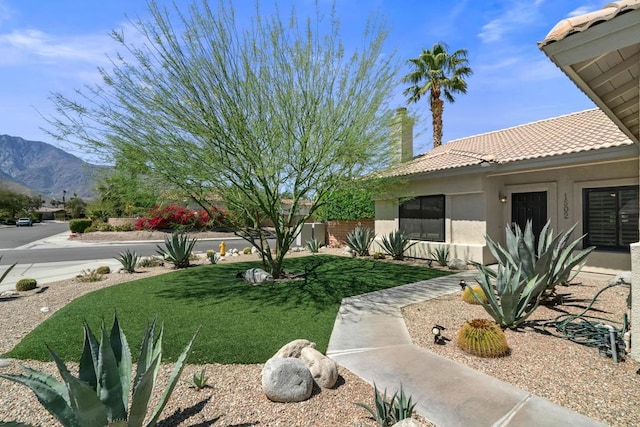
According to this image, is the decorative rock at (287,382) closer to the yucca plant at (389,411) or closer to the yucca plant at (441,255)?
the yucca plant at (389,411)

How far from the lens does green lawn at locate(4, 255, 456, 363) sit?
4.66 meters

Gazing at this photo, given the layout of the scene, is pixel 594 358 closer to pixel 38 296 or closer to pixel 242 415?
pixel 242 415

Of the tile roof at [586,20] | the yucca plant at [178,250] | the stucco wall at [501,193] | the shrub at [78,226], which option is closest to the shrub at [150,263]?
the yucca plant at [178,250]

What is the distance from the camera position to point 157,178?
7.38 meters

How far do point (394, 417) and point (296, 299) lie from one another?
4574mm

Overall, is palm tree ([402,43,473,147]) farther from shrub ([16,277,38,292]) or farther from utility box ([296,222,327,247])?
shrub ([16,277,38,292])

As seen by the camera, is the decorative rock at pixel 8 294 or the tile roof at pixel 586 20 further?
the decorative rock at pixel 8 294

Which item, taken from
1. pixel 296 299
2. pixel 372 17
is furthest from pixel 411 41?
pixel 296 299

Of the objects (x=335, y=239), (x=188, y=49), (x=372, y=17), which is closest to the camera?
(x=188, y=49)

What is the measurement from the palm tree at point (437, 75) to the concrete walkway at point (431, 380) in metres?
20.9

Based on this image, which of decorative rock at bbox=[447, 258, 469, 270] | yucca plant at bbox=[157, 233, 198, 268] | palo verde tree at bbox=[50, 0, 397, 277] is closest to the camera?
palo verde tree at bbox=[50, 0, 397, 277]

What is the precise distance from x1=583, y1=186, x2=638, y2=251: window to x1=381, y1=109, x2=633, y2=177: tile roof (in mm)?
1628

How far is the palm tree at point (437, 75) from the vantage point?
2277 centimetres

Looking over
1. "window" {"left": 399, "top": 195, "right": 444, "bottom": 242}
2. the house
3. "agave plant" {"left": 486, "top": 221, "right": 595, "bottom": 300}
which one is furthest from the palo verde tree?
"window" {"left": 399, "top": 195, "right": 444, "bottom": 242}
